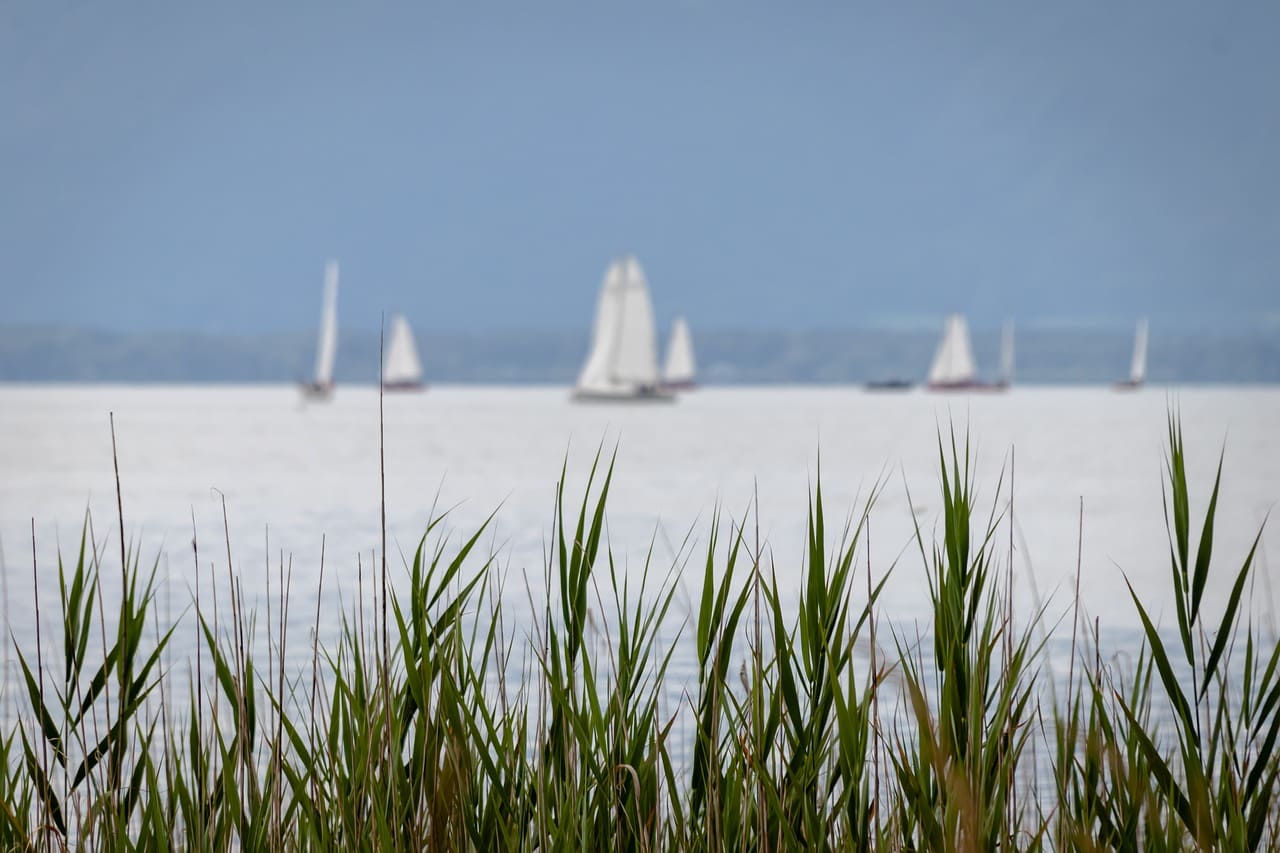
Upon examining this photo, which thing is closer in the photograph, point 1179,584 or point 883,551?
point 1179,584

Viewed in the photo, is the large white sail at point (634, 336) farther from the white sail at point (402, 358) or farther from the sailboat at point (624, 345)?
the white sail at point (402, 358)

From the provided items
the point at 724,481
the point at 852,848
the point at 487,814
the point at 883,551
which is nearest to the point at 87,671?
the point at 487,814

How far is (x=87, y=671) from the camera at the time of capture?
311 inches

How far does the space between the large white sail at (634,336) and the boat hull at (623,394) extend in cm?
30

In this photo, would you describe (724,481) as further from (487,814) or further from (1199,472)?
(487,814)

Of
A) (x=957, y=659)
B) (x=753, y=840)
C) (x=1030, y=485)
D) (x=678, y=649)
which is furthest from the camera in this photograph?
(x=1030, y=485)

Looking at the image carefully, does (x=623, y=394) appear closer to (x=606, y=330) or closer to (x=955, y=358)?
(x=606, y=330)

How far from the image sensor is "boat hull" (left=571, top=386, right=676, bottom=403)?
5744 cm

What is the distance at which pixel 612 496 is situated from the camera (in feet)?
76.1

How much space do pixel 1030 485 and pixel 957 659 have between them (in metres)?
25.2

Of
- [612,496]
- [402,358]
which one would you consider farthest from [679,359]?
[612,496]

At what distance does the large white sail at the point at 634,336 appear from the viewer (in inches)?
2132

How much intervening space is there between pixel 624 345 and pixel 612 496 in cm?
3276

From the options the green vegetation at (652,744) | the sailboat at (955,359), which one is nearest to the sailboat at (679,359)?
the sailboat at (955,359)
